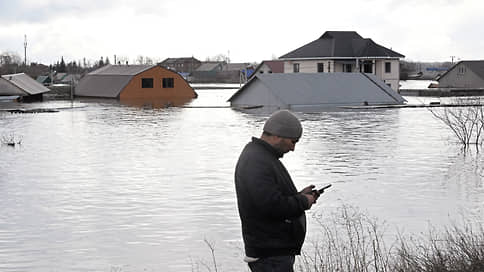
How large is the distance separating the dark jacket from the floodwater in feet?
15.2

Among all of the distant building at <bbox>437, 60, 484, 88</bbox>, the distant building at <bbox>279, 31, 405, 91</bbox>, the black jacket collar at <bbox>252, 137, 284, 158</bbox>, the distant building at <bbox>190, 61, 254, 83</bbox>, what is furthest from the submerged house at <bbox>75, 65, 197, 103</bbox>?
the black jacket collar at <bbox>252, 137, 284, 158</bbox>

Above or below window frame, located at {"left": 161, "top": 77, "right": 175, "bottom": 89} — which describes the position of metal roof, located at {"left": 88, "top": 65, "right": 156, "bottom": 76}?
above

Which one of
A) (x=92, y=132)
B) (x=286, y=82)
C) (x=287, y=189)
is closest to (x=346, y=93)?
(x=286, y=82)

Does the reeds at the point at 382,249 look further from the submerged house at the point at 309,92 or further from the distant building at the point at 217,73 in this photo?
the distant building at the point at 217,73

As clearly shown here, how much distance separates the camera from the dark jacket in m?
5.17

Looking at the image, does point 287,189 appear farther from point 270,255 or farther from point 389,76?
point 389,76

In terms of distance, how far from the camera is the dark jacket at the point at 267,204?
5168mm

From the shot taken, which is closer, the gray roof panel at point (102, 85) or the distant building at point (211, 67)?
the gray roof panel at point (102, 85)

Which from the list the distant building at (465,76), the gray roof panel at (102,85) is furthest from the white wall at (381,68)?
the distant building at (465,76)

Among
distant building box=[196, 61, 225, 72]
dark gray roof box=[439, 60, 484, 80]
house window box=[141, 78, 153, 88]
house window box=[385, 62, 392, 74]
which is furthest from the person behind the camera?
distant building box=[196, 61, 225, 72]

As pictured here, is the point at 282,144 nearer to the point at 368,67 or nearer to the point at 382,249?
the point at 382,249

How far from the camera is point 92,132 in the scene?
28.7 m

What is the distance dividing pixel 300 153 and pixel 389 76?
41.2 metres

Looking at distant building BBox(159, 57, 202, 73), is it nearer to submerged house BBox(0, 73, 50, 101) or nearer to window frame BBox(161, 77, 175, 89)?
window frame BBox(161, 77, 175, 89)
